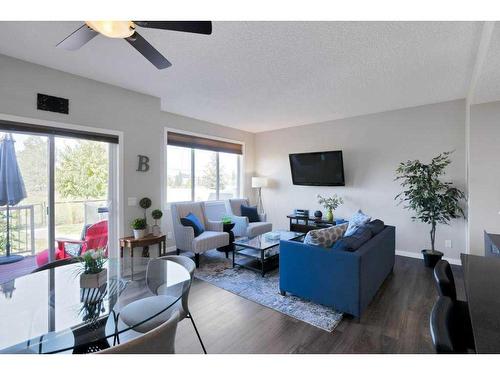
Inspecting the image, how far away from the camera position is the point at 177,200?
4.84 m

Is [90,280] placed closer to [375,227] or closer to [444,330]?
[444,330]

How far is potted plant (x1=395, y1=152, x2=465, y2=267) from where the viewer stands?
3557 millimetres

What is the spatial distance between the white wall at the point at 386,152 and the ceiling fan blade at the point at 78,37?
4481mm

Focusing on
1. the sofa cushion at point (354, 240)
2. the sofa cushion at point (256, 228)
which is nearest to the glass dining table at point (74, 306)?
the sofa cushion at point (354, 240)

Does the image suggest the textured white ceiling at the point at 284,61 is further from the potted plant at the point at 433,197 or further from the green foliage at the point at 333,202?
the green foliage at the point at 333,202

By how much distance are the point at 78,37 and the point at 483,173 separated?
473 cm

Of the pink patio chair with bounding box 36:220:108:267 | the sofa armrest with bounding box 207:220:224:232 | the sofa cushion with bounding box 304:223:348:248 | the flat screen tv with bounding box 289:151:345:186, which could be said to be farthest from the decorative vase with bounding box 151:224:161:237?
the flat screen tv with bounding box 289:151:345:186

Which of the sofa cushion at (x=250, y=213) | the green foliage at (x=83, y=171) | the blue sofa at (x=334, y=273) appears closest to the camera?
the blue sofa at (x=334, y=273)

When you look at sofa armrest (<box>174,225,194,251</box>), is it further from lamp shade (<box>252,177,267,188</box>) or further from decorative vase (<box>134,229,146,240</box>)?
lamp shade (<box>252,177,267,188</box>)

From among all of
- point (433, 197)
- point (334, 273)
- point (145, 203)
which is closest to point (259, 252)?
point (334, 273)

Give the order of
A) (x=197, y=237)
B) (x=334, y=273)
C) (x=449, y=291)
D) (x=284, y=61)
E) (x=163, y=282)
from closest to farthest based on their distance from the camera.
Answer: (x=449, y=291), (x=163, y=282), (x=334, y=273), (x=284, y=61), (x=197, y=237)

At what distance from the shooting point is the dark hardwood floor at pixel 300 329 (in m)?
1.91

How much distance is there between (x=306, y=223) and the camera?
5.17 metres
